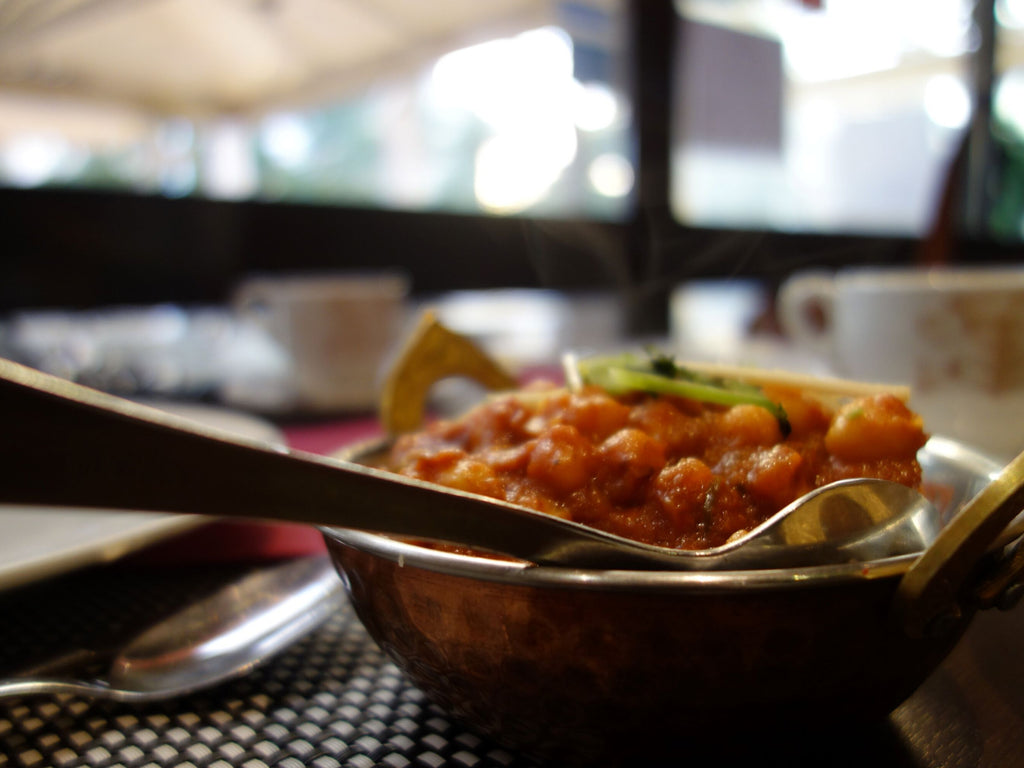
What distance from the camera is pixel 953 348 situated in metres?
0.90

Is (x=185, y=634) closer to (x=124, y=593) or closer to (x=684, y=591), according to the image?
(x=124, y=593)

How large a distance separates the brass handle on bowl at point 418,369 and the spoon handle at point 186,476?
1.32 feet

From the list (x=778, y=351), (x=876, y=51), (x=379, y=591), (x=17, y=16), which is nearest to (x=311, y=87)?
(x=17, y=16)

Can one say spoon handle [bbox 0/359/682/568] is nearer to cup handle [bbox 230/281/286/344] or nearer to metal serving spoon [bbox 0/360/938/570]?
metal serving spoon [bbox 0/360/938/570]

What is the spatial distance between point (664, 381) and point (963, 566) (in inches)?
10.0

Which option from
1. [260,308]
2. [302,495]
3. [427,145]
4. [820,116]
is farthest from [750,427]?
[820,116]

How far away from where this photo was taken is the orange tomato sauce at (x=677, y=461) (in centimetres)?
46

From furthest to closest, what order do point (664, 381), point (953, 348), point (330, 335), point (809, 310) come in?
point (330, 335)
point (809, 310)
point (953, 348)
point (664, 381)

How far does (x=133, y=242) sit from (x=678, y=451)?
172cm

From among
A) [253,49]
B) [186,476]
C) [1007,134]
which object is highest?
[253,49]

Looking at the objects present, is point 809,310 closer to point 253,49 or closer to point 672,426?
point 672,426

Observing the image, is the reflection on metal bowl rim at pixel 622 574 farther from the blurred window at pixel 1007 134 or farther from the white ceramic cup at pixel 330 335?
the blurred window at pixel 1007 134

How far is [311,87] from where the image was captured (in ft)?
12.1

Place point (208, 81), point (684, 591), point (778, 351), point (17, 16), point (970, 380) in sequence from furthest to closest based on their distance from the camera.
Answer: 1. point (208, 81)
2. point (17, 16)
3. point (778, 351)
4. point (970, 380)
5. point (684, 591)
